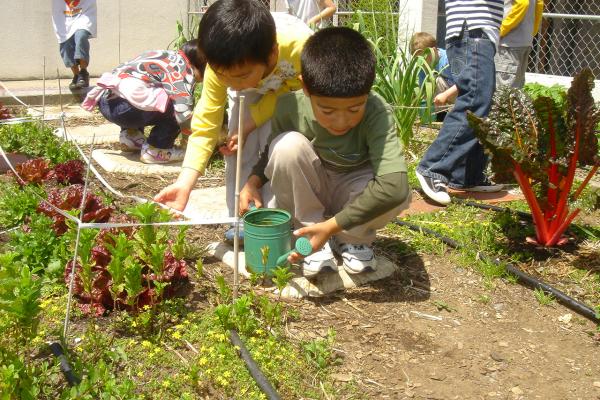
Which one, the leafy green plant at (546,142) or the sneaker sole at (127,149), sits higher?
the leafy green plant at (546,142)

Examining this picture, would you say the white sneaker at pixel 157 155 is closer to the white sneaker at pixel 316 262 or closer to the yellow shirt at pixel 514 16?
the white sneaker at pixel 316 262

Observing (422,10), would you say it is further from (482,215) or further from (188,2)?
(482,215)

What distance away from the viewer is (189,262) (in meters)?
2.84

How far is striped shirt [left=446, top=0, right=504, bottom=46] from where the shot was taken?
3.64 m

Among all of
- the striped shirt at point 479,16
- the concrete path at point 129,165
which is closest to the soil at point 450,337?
the striped shirt at point 479,16

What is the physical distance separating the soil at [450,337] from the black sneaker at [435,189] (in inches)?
32.9

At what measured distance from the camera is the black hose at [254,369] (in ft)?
6.19

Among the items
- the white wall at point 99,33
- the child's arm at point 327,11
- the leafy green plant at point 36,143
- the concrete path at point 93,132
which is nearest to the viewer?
the leafy green plant at point 36,143

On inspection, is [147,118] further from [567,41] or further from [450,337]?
[567,41]

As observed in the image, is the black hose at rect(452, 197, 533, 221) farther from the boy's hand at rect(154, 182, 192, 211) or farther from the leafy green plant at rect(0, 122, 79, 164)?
the leafy green plant at rect(0, 122, 79, 164)

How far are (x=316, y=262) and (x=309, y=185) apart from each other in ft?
1.06

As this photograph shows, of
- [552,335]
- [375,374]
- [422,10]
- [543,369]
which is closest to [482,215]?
[552,335]

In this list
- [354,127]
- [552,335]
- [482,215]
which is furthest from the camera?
[482,215]

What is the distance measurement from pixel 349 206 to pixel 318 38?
673 millimetres
